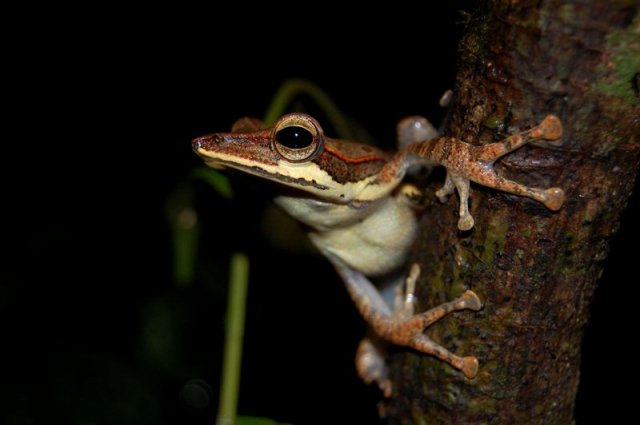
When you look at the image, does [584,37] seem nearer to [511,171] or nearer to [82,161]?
[511,171]

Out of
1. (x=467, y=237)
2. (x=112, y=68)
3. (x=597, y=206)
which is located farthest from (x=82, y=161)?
(x=597, y=206)

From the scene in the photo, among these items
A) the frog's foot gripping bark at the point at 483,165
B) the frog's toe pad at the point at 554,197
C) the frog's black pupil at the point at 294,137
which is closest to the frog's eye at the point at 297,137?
the frog's black pupil at the point at 294,137

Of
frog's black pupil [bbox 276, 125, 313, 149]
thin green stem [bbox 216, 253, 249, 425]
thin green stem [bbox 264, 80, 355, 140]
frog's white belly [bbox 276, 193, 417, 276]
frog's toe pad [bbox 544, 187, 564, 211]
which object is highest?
thin green stem [bbox 264, 80, 355, 140]

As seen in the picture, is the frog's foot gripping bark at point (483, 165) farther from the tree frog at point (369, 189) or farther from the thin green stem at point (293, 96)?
the thin green stem at point (293, 96)

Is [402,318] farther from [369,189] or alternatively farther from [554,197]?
[554,197]

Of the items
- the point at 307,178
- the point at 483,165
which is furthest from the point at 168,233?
the point at 483,165

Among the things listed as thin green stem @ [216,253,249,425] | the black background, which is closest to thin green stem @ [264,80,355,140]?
the black background

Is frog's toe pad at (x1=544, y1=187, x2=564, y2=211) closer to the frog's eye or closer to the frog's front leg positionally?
the frog's front leg
